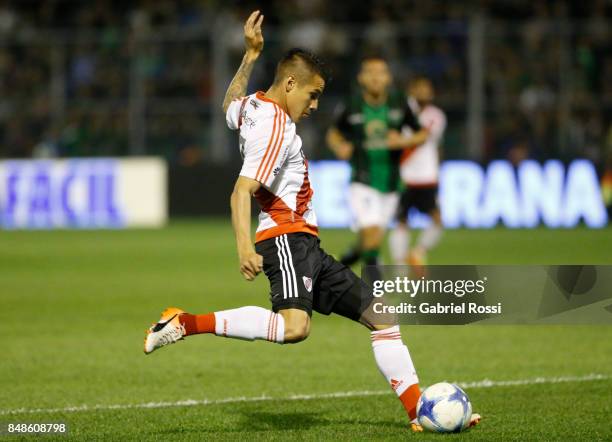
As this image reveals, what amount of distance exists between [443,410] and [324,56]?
15.6 m

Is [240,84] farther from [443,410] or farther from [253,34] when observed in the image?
[443,410]

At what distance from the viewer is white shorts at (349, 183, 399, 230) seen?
493 inches

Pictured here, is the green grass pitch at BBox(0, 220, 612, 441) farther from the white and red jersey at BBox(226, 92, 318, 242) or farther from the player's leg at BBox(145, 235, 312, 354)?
the white and red jersey at BBox(226, 92, 318, 242)

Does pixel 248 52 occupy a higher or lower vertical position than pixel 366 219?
higher

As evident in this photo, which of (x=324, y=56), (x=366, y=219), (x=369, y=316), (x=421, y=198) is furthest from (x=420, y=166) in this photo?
(x=369, y=316)

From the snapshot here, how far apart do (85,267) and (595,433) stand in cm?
1090

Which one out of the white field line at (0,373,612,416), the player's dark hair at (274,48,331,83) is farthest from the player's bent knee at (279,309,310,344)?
the white field line at (0,373,612,416)

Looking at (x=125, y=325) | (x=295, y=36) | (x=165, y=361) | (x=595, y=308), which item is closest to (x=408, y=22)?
(x=295, y=36)

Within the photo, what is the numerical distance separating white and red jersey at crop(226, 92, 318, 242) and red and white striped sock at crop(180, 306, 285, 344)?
1.43 feet

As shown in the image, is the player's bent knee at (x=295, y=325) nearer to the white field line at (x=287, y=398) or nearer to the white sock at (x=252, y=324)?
the white sock at (x=252, y=324)

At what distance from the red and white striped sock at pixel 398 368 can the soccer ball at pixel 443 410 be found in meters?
0.11

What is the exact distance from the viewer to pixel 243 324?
616 cm

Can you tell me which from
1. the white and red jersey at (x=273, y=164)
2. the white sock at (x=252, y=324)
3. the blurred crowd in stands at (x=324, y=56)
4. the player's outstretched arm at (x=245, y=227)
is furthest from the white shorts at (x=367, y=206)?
the blurred crowd in stands at (x=324, y=56)

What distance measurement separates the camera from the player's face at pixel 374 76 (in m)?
12.2
